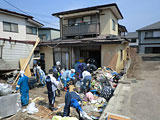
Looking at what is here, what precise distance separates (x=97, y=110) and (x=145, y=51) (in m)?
24.5

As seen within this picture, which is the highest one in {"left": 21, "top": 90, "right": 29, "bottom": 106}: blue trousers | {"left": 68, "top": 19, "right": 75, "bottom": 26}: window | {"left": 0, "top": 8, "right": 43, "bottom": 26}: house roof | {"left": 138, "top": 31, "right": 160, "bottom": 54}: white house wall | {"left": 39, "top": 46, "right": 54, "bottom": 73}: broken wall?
{"left": 0, "top": 8, "right": 43, "bottom": 26}: house roof

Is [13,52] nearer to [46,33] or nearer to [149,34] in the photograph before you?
[46,33]

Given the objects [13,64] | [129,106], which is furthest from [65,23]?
[129,106]

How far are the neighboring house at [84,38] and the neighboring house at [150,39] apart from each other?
14.3 meters

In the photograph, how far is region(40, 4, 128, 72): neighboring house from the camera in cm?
1028

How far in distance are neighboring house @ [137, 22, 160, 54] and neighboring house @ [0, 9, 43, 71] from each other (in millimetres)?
20975

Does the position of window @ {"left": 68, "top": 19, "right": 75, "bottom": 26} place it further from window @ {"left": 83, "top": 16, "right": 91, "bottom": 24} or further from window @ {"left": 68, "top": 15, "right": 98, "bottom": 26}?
window @ {"left": 83, "top": 16, "right": 91, "bottom": 24}

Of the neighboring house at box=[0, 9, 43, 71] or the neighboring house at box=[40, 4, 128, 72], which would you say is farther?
the neighboring house at box=[40, 4, 128, 72]

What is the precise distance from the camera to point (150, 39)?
77.5 ft

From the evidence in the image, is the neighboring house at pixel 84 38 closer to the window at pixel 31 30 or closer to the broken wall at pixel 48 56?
the broken wall at pixel 48 56

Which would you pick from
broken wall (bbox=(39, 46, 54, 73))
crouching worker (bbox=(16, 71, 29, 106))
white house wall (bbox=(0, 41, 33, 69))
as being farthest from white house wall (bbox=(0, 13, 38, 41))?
crouching worker (bbox=(16, 71, 29, 106))

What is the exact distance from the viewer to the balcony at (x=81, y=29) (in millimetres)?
12578

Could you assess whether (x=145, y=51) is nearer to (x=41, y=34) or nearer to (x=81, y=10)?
(x=81, y=10)

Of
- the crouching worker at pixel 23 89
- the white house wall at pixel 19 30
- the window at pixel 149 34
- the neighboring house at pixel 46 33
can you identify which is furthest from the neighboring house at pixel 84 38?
the window at pixel 149 34
